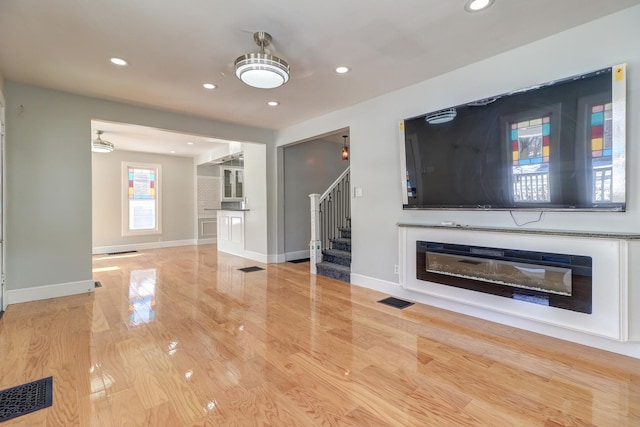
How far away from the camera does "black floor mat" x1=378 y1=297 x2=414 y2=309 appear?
11.0ft

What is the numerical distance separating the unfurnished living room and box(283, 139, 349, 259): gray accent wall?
5.65 ft

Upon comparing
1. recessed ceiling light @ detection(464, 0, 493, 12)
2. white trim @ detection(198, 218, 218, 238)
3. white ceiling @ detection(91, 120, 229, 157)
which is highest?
white ceiling @ detection(91, 120, 229, 157)

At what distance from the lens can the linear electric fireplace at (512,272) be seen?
2318 mm

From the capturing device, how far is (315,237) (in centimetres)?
507

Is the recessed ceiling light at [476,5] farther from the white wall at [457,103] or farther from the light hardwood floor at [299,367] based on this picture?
the light hardwood floor at [299,367]

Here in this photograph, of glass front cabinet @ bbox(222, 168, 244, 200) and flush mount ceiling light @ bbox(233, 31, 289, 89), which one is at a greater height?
flush mount ceiling light @ bbox(233, 31, 289, 89)

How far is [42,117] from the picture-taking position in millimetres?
3664

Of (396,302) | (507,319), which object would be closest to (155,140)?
(396,302)

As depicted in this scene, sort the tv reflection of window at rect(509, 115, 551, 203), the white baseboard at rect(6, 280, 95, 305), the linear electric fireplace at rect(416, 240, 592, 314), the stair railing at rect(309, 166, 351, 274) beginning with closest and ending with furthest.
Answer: the linear electric fireplace at rect(416, 240, 592, 314) → the tv reflection of window at rect(509, 115, 551, 203) → the white baseboard at rect(6, 280, 95, 305) → the stair railing at rect(309, 166, 351, 274)

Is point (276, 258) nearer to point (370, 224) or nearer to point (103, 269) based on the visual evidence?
point (370, 224)

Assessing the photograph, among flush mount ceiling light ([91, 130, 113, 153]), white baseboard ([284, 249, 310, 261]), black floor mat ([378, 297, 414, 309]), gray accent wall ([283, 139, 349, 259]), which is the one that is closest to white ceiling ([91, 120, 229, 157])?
flush mount ceiling light ([91, 130, 113, 153])

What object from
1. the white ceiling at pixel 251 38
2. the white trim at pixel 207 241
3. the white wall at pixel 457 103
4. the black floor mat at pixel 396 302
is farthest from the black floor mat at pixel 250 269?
the white trim at pixel 207 241

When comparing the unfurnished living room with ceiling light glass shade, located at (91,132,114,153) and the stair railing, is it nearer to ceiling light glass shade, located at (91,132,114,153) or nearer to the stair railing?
the stair railing

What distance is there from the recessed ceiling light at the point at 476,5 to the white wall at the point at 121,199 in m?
8.08
